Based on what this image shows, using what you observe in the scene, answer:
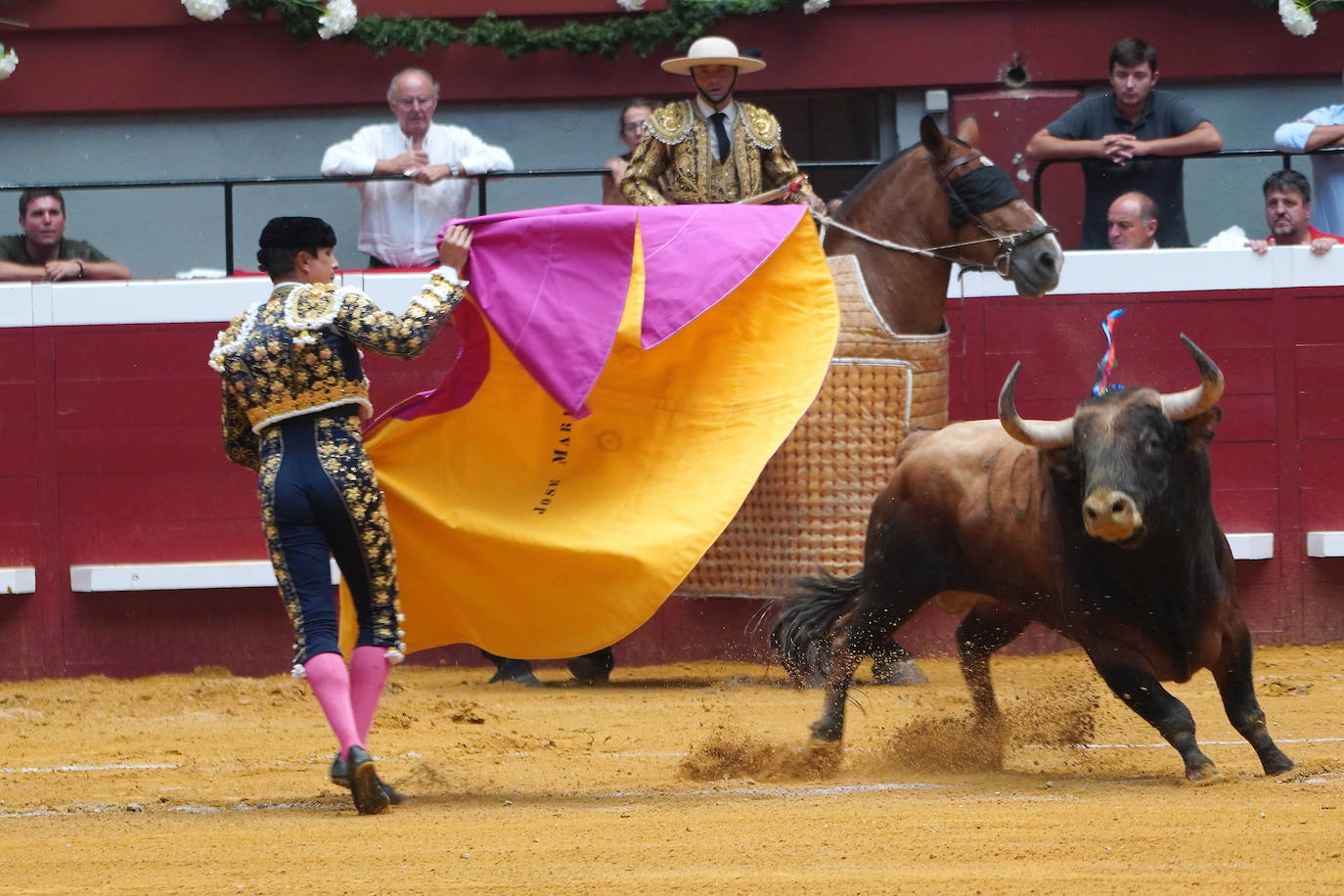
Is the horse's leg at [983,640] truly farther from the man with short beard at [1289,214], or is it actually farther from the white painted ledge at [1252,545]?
the man with short beard at [1289,214]

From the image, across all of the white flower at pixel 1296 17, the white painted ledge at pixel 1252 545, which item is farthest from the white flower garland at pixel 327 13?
the white painted ledge at pixel 1252 545

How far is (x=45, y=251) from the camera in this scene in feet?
26.9

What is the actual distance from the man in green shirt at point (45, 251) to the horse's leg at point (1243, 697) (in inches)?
193

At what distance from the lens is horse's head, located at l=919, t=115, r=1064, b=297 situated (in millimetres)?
6926

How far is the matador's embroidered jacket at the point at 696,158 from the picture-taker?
288 inches

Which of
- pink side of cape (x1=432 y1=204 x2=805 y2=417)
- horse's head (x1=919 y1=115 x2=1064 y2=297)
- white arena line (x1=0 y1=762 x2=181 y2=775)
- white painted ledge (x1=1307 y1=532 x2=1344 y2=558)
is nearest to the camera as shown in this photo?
pink side of cape (x1=432 y1=204 x2=805 y2=417)

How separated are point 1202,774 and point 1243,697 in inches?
12.2

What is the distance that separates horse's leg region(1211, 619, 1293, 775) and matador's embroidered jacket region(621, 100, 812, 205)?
2734 mm

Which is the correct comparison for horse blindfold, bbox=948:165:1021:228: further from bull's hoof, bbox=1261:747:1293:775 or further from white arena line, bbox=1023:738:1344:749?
bull's hoof, bbox=1261:747:1293:775

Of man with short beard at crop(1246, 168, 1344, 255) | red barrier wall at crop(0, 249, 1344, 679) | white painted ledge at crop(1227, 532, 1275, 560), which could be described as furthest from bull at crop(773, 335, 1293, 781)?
man with short beard at crop(1246, 168, 1344, 255)

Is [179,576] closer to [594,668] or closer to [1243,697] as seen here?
[594,668]

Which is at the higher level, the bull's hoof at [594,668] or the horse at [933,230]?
the horse at [933,230]

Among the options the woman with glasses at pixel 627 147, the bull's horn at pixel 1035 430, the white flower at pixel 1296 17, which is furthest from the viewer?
the white flower at pixel 1296 17

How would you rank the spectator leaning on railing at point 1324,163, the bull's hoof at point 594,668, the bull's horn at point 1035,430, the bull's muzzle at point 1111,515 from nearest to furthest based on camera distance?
the bull's muzzle at point 1111,515
the bull's horn at point 1035,430
the bull's hoof at point 594,668
the spectator leaning on railing at point 1324,163
